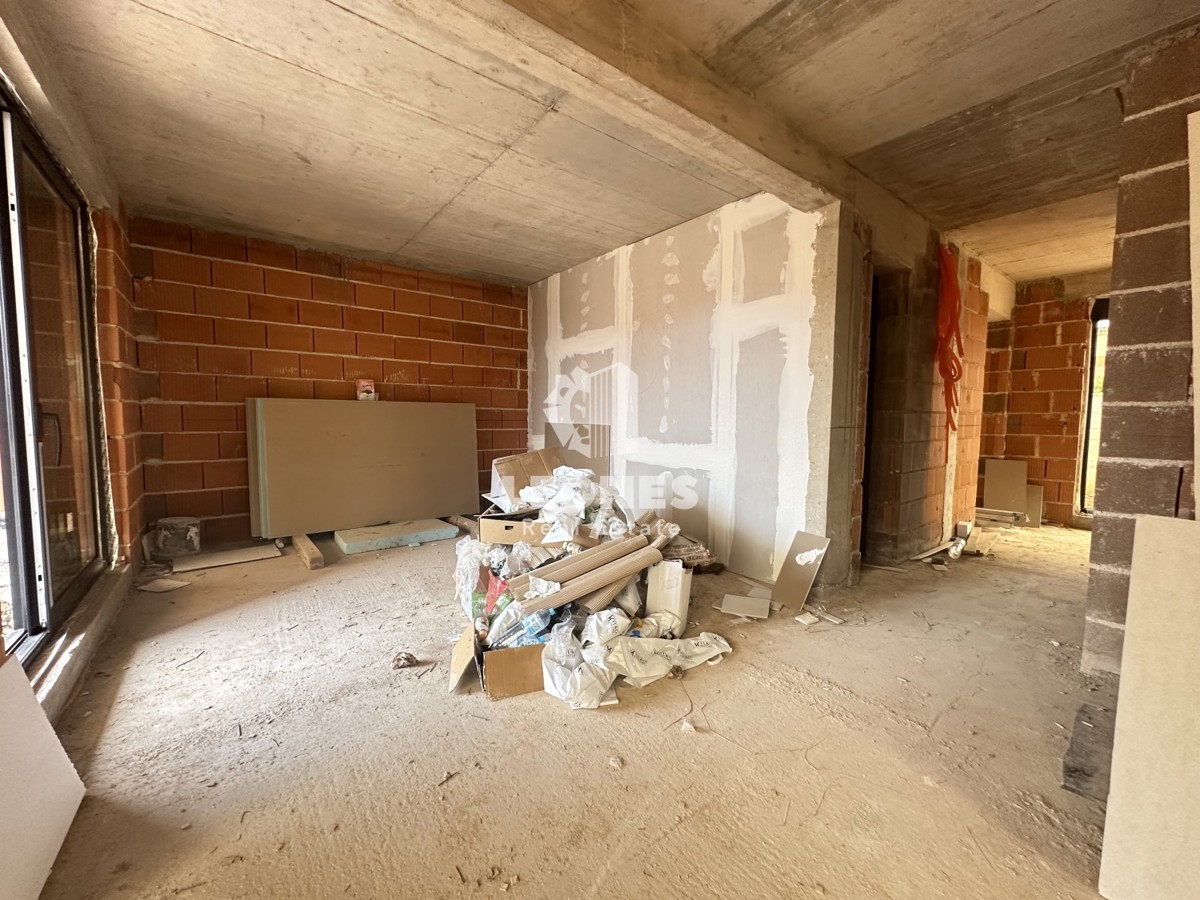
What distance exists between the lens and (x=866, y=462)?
12.6ft

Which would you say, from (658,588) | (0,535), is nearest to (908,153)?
(658,588)

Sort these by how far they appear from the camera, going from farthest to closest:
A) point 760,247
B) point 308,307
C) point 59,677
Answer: point 308,307
point 760,247
point 59,677

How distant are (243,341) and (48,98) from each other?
7.21 ft

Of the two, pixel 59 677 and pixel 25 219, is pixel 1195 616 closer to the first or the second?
pixel 59 677

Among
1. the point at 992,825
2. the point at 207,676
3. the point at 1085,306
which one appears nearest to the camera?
the point at 992,825

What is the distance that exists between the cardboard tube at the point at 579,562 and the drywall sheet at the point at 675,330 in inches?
44.7

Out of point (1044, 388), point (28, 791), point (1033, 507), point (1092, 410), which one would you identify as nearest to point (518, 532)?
point (28, 791)

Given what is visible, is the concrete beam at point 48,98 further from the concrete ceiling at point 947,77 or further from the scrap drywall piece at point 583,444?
the scrap drywall piece at point 583,444

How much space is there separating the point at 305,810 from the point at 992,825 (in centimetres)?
190

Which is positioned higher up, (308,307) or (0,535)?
(308,307)

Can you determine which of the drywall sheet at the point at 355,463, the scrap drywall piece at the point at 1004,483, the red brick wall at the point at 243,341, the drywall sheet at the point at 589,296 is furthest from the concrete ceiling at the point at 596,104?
the scrap drywall piece at the point at 1004,483

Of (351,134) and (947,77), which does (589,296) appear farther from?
(947,77)

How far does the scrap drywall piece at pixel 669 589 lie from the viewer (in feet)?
8.18

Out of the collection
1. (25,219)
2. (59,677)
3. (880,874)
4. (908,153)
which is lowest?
(880,874)
